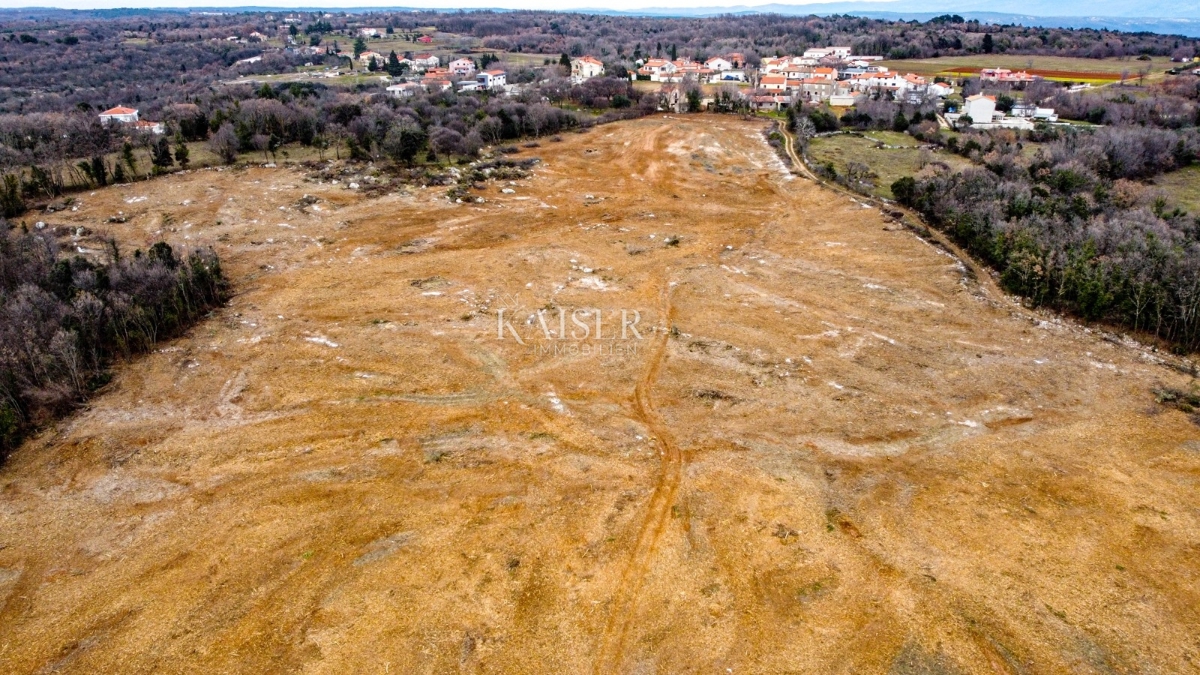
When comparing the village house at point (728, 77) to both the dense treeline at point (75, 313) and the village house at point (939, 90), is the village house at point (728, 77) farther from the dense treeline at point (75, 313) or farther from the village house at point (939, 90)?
the dense treeline at point (75, 313)

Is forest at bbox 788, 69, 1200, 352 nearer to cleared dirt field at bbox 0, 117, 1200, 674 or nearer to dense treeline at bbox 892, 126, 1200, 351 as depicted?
dense treeline at bbox 892, 126, 1200, 351

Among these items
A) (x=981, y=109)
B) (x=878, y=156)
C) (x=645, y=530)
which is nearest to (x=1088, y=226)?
(x=878, y=156)

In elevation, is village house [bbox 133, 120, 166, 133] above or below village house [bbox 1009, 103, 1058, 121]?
below

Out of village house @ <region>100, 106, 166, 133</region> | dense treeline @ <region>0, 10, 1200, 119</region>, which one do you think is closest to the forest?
dense treeline @ <region>0, 10, 1200, 119</region>

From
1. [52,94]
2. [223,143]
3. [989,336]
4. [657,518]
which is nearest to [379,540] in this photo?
[657,518]

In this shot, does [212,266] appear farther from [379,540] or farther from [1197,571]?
[1197,571]

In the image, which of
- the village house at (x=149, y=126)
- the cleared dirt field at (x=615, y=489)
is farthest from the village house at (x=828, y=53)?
the cleared dirt field at (x=615, y=489)

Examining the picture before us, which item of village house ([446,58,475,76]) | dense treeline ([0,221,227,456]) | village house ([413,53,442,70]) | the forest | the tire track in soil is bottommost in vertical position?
the tire track in soil
